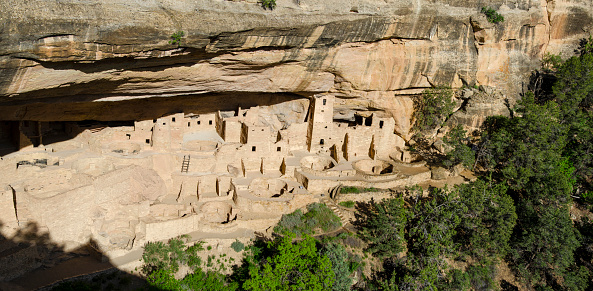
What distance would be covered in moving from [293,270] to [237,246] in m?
2.91

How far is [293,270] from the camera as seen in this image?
19.1 metres

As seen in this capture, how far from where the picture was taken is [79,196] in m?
18.8

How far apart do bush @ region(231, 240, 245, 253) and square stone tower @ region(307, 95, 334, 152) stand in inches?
307

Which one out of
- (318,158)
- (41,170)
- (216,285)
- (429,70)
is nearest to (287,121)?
(318,158)

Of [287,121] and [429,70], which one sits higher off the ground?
[429,70]

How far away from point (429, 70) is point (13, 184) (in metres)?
21.3

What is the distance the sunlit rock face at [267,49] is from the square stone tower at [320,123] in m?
0.82

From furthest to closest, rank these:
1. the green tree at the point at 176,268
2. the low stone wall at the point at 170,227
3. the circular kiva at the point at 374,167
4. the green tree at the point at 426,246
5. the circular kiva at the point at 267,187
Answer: the circular kiva at the point at 374,167 → the circular kiva at the point at 267,187 → the green tree at the point at 426,246 → the low stone wall at the point at 170,227 → the green tree at the point at 176,268

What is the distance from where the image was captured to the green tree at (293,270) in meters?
18.1

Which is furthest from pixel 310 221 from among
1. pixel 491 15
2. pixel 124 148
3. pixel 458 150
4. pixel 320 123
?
pixel 491 15

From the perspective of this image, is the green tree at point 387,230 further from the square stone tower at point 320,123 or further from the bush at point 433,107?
the bush at point 433,107

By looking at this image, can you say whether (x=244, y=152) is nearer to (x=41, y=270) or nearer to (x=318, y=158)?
(x=318, y=158)

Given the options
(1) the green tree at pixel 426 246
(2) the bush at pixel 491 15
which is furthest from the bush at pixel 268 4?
(2) the bush at pixel 491 15

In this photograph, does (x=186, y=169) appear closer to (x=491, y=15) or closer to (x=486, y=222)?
(x=486, y=222)
